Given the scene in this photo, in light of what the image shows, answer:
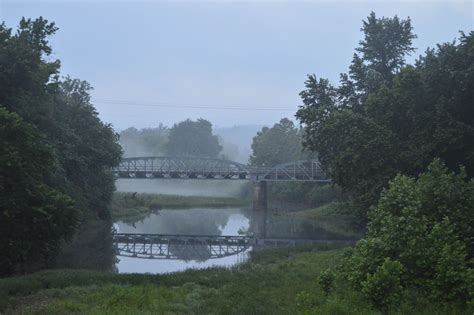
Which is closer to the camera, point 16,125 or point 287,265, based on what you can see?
point 16,125

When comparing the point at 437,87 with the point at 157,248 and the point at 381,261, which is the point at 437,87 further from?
the point at 157,248

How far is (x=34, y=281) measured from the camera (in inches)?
683

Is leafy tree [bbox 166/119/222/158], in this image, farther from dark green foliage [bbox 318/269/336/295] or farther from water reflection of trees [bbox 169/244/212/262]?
dark green foliage [bbox 318/269/336/295]

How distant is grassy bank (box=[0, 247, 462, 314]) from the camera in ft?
39.6

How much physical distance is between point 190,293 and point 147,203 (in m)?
55.0

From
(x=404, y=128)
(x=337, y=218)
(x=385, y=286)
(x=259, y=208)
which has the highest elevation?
(x=404, y=128)

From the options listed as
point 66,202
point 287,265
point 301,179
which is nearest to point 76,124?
point 66,202

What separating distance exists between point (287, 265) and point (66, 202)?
8.65 m

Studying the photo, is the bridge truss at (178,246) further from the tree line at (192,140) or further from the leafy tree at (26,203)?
the tree line at (192,140)

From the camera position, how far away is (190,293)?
1552 cm

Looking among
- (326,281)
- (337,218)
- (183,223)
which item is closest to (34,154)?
(326,281)

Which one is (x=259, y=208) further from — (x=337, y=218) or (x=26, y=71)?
(x=26, y=71)

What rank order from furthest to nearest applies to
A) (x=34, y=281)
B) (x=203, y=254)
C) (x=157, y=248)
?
(x=157, y=248) → (x=203, y=254) → (x=34, y=281)

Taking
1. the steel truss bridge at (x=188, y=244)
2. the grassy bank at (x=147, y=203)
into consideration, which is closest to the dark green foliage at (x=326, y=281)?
the steel truss bridge at (x=188, y=244)
